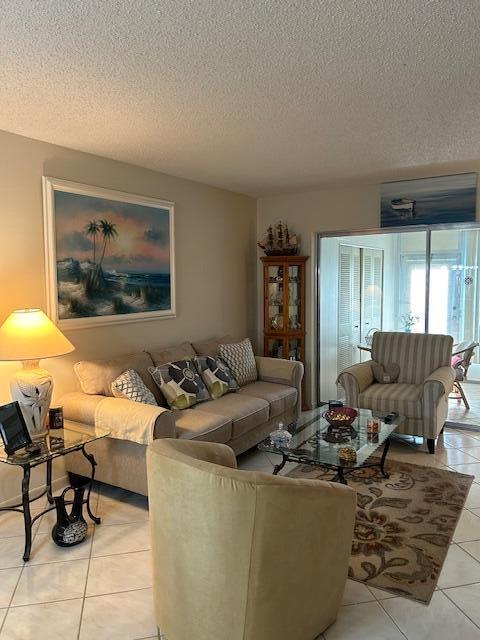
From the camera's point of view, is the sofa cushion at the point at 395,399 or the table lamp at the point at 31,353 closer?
the table lamp at the point at 31,353

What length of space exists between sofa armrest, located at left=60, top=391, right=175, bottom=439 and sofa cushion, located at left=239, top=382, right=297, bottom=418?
128 centimetres

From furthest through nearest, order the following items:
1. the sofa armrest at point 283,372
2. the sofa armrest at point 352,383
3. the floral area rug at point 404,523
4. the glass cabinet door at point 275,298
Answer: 1. the glass cabinet door at point 275,298
2. the sofa armrest at point 283,372
3. the sofa armrest at point 352,383
4. the floral area rug at point 404,523

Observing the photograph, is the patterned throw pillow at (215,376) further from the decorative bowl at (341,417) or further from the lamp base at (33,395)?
the lamp base at (33,395)

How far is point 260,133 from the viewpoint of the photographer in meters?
3.29

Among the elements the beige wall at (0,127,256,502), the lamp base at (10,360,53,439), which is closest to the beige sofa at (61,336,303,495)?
the beige wall at (0,127,256,502)

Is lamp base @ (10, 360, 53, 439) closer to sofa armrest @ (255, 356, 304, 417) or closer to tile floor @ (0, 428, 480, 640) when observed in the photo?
tile floor @ (0, 428, 480, 640)

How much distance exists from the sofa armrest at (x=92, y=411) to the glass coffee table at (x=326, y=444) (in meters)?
0.64

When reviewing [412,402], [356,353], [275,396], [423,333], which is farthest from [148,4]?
[356,353]

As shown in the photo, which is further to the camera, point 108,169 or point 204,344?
point 204,344

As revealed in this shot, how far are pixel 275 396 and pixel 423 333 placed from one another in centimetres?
185

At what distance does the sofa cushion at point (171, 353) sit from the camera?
13.3 feet

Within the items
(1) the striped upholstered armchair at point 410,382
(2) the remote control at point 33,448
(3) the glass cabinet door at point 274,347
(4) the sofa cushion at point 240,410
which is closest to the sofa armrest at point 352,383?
(1) the striped upholstered armchair at point 410,382

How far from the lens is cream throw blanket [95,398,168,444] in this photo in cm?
303

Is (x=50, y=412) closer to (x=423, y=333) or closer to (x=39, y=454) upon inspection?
(x=39, y=454)
